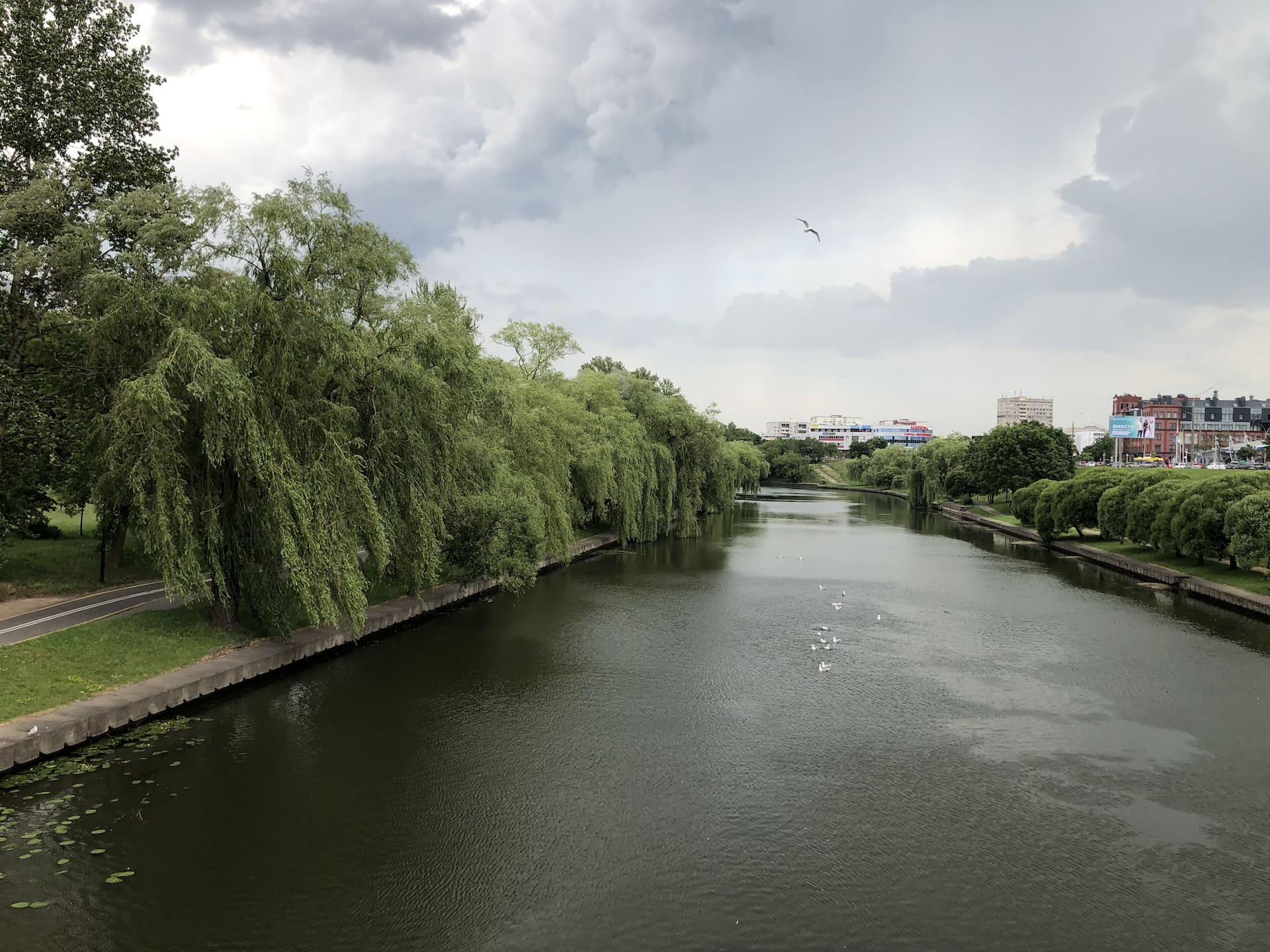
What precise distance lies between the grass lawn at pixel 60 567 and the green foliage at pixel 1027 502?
59.9m

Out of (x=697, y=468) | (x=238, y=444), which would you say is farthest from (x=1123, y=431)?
(x=238, y=444)

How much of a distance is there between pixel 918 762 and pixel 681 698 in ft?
19.2

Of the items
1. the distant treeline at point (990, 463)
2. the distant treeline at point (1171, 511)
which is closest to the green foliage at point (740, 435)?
the distant treeline at point (990, 463)

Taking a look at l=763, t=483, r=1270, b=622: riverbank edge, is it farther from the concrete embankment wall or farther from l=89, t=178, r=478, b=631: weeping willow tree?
the concrete embankment wall

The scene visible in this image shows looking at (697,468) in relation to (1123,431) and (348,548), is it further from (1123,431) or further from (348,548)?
(1123,431)

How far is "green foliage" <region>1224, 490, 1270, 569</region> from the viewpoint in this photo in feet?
105

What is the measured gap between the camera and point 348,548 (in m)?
19.8

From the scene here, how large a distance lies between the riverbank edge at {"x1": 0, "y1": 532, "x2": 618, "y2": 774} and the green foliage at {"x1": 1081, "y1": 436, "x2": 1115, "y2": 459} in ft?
524

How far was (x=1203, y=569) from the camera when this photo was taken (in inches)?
1517

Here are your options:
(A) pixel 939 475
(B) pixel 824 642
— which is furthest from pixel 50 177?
(A) pixel 939 475

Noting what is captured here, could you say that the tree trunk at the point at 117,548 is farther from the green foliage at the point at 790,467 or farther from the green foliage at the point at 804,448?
the green foliage at the point at 804,448

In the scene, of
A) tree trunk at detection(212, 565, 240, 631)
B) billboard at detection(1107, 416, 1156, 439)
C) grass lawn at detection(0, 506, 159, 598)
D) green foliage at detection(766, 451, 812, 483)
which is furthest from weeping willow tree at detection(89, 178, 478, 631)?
green foliage at detection(766, 451, 812, 483)

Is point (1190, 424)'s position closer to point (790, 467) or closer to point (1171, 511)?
point (790, 467)

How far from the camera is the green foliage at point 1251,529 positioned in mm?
31984
